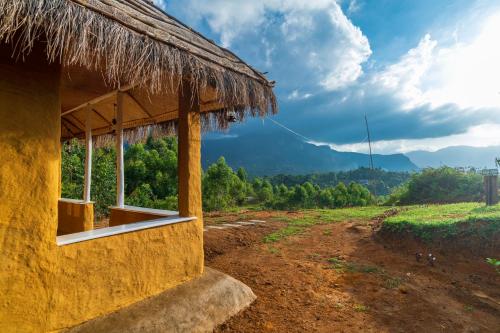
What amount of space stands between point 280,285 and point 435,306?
81.2 inches

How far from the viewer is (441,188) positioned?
51.6 ft

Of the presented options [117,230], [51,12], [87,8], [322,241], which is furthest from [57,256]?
[322,241]

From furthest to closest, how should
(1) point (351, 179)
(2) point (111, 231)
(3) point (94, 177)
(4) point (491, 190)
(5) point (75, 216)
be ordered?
(1) point (351, 179)
(3) point (94, 177)
(4) point (491, 190)
(5) point (75, 216)
(2) point (111, 231)

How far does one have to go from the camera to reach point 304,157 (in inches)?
6998

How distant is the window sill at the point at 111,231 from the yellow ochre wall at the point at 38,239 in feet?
0.16

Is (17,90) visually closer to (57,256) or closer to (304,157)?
(57,256)

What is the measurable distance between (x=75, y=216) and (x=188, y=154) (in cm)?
344

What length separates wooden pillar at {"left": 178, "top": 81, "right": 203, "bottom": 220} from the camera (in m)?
3.61

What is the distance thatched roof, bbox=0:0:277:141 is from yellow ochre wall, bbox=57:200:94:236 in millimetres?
1864

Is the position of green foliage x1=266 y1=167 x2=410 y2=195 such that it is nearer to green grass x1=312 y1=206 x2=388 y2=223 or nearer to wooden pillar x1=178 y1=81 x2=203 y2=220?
green grass x1=312 y1=206 x2=388 y2=223

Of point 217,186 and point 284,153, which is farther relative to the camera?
point 284,153

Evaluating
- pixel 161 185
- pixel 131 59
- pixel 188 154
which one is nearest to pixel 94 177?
pixel 161 185

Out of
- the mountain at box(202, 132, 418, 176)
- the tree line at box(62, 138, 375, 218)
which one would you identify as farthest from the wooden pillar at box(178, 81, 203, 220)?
the mountain at box(202, 132, 418, 176)

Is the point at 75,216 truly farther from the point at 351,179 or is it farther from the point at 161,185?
the point at 351,179
